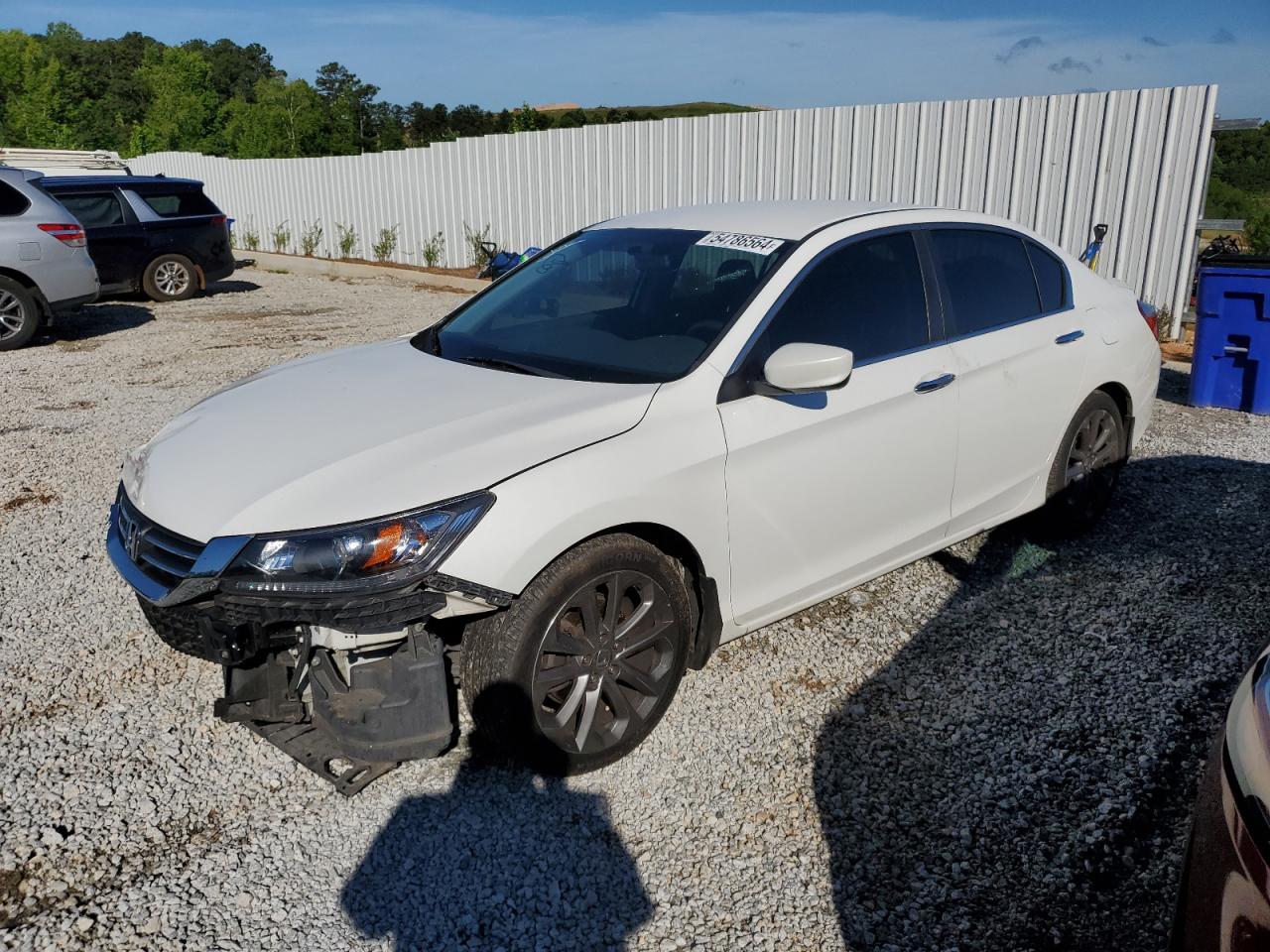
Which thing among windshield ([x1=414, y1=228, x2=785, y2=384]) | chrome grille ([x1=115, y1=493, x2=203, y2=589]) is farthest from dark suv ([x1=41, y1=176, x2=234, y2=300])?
chrome grille ([x1=115, y1=493, x2=203, y2=589])

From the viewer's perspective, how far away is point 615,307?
13.2 ft

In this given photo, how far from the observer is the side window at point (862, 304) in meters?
3.70

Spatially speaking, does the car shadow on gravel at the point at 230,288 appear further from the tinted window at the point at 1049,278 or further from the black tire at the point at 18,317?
the tinted window at the point at 1049,278

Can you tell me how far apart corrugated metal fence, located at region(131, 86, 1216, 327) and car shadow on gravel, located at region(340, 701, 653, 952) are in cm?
958

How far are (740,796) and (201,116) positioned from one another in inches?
1764

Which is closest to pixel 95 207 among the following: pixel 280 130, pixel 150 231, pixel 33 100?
pixel 150 231

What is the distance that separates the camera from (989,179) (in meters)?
11.3

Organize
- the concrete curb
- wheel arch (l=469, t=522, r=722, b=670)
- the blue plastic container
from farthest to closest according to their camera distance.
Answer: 1. the concrete curb
2. the blue plastic container
3. wheel arch (l=469, t=522, r=722, b=670)

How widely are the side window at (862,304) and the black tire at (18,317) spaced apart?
961cm

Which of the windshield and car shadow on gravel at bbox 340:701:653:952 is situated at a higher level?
the windshield

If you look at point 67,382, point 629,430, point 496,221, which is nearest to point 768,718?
point 629,430

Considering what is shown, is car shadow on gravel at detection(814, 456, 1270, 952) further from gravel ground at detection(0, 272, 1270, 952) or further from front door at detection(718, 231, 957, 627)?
front door at detection(718, 231, 957, 627)

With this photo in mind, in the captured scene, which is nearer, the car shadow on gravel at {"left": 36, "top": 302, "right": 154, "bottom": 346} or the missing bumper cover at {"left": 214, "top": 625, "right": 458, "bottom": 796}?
the missing bumper cover at {"left": 214, "top": 625, "right": 458, "bottom": 796}

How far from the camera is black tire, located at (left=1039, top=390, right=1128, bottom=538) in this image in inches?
191
